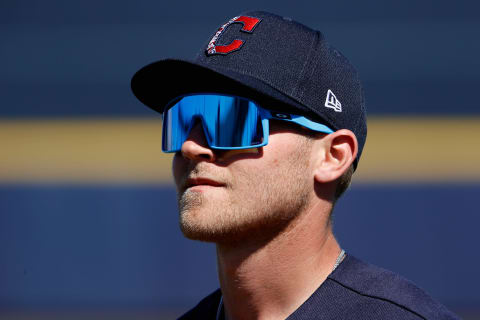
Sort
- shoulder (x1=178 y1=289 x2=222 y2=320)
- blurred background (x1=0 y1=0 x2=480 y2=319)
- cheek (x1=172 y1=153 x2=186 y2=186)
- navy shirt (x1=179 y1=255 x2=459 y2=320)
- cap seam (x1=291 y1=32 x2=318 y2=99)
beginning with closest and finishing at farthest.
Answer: navy shirt (x1=179 y1=255 x2=459 y2=320)
cap seam (x1=291 y1=32 x2=318 y2=99)
cheek (x1=172 y1=153 x2=186 y2=186)
shoulder (x1=178 y1=289 x2=222 y2=320)
blurred background (x1=0 y1=0 x2=480 y2=319)

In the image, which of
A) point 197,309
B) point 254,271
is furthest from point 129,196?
point 254,271

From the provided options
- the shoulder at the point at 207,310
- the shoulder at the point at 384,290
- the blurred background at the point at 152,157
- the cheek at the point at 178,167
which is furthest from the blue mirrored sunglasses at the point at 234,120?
the blurred background at the point at 152,157

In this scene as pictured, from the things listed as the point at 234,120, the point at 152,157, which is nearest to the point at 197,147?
the point at 234,120

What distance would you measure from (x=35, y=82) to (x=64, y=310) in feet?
5.18

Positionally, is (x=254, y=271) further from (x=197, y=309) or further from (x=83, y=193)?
(x=83, y=193)

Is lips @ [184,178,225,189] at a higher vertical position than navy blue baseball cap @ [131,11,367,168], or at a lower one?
lower

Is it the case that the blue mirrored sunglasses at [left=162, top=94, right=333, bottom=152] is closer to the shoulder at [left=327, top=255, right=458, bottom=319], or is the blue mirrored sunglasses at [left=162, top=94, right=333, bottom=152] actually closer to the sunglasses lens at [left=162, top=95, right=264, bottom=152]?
the sunglasses lens at [left=162, top=95, right=264, bottom=152]

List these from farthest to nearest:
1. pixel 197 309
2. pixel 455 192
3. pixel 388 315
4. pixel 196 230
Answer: pixel 455 192
pixel 197 309
pixel 196 230
pixel 388 315

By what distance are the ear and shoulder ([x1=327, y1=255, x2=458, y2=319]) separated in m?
0.23

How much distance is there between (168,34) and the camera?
4.57 m

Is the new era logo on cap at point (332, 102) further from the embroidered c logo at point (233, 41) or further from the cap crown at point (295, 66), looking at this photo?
the embroidered c logo at point (233, 41)

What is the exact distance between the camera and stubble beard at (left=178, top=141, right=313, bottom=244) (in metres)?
1.57

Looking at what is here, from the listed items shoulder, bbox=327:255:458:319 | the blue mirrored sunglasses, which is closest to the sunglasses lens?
the blue mirrored sunglasses

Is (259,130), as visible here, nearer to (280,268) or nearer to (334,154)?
(334,154)
